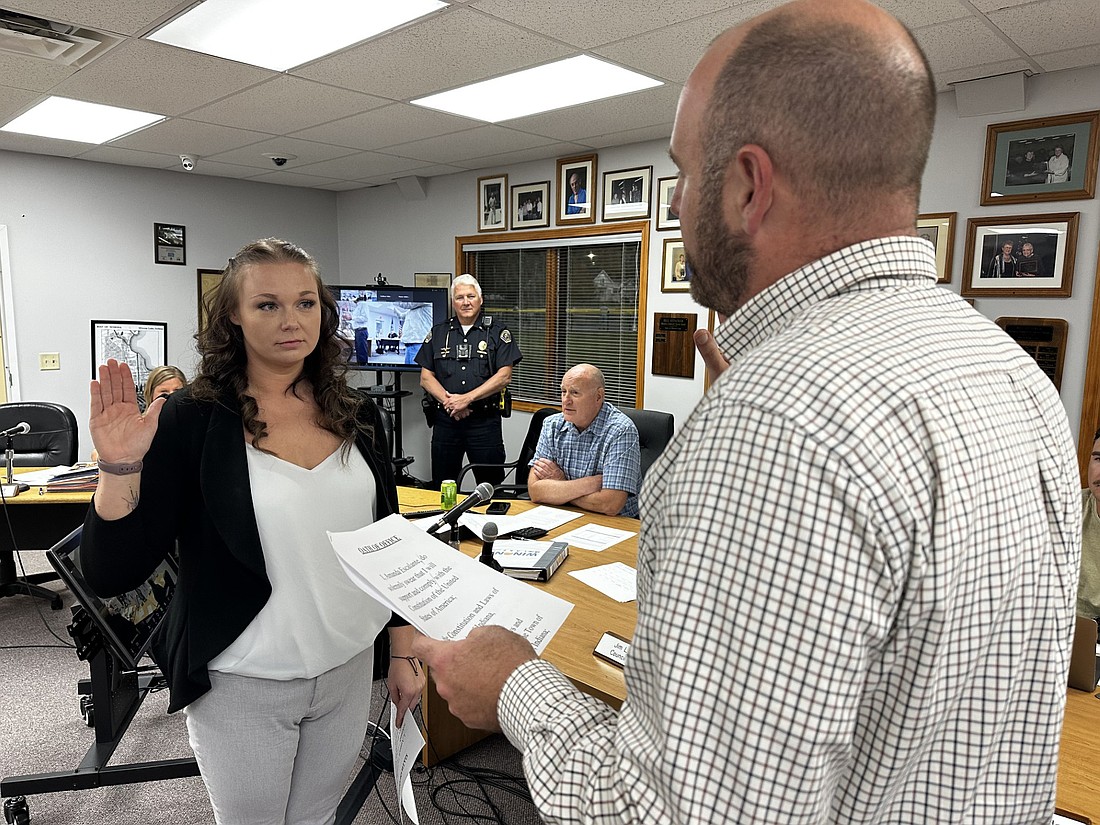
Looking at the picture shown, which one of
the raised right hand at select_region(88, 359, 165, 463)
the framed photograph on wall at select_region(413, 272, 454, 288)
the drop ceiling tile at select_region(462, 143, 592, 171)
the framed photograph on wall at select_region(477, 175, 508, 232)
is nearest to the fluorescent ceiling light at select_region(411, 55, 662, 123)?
the drop ceiling tile at select_region(462, 143, 592, 171)

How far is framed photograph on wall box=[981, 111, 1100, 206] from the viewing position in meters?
3.07

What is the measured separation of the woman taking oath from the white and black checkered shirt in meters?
0.87

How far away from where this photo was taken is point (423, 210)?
6.07 m

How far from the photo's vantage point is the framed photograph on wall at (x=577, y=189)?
4.84 m

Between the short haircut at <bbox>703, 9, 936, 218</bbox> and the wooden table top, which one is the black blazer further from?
the short haircut at <bbox>703, 9, 936, 218</bbox>

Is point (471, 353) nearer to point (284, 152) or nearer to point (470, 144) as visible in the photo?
point (470, 144)

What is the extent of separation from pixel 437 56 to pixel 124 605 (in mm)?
2360

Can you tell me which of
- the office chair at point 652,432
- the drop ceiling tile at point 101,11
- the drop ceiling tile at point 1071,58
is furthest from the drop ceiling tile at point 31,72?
the drop ceiling tile at point 1071,58

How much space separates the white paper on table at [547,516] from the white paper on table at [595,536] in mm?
102

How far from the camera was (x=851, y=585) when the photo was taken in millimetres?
474

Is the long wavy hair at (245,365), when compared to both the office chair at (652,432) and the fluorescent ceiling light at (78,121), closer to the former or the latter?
the office chair at (652,432)

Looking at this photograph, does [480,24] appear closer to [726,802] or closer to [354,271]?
[726,802]

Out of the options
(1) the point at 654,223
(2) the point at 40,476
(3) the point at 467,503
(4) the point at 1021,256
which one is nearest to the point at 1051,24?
(4) the point at 1021,256

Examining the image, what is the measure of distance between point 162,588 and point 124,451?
1.18 m
